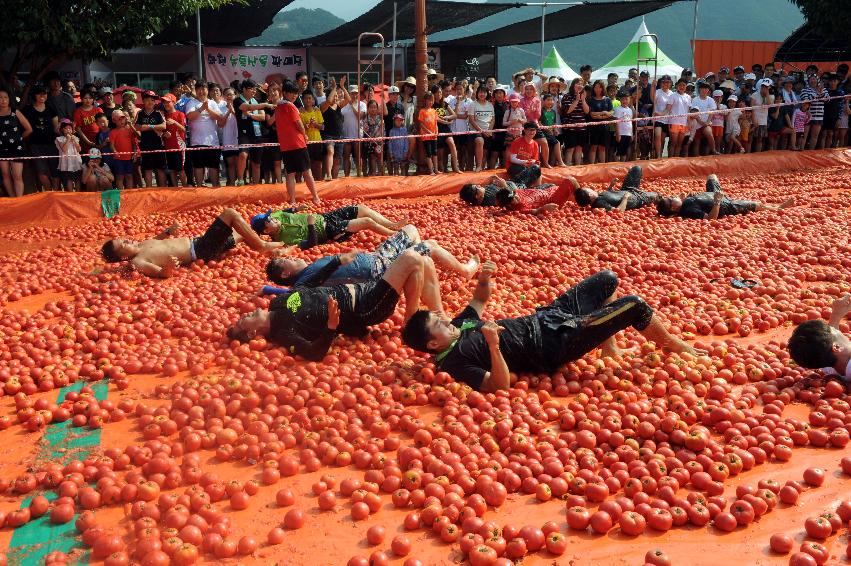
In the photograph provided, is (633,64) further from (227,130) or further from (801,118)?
(227,130)

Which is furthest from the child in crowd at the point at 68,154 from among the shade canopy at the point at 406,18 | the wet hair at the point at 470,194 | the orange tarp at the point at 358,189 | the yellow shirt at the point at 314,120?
the shade canopy at the point at 406,18

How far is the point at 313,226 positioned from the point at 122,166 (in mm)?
4383

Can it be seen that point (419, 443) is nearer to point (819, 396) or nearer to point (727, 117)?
point (819, 396)

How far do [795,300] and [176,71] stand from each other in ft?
56.7

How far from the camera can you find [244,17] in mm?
19234

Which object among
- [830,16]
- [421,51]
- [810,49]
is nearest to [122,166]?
[421,51]

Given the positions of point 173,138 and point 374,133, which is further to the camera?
point 374,133

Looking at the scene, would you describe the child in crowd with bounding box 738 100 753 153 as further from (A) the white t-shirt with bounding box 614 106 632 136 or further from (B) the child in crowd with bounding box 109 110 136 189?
(B) the child in crowd with bounding box 109 110 136 189

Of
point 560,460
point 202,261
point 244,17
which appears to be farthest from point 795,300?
point 244,17

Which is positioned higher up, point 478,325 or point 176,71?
point 176,71

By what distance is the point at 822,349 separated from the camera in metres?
4.39

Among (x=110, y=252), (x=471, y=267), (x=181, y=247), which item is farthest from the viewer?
(x=181, y=247)

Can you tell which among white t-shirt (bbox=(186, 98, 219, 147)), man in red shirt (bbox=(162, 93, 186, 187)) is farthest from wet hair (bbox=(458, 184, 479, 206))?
man in red shirt (bbox=(162, 93, 186, 187))

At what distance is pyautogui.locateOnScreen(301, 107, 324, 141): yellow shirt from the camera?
11734 mm
